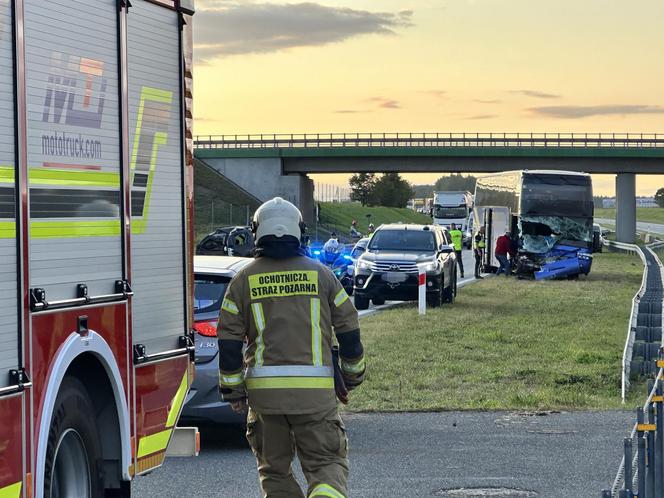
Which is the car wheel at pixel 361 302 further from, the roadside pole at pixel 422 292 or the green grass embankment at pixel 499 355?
the roadside pole at pixel 422 292

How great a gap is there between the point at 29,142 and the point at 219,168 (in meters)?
88.7

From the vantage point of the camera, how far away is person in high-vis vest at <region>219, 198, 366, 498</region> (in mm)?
6422

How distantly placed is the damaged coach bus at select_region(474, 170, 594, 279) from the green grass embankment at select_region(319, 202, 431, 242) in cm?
5251

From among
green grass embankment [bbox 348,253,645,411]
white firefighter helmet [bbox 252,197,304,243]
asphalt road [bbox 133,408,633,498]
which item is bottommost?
green grass embankment [bbox 348,253,645,411]

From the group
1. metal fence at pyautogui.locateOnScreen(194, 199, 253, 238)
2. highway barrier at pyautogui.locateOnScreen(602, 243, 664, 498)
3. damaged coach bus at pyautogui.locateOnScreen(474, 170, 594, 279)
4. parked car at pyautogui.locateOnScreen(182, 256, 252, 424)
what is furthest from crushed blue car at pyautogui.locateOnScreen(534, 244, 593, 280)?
metal fence at pyautogui.locateOnScreen(194, 199, 253, 238)

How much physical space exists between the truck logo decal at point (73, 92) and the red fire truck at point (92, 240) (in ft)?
0.04

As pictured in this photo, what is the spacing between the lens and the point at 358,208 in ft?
438

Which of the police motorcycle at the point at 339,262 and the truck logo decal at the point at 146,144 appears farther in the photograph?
the police motorcycle at the point at 339,262

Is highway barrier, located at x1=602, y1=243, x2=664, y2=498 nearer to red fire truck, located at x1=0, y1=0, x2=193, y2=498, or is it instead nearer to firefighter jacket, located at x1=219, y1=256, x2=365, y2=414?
firefighter jacket, located at x1=219, y1=256, x2=365, y2=414

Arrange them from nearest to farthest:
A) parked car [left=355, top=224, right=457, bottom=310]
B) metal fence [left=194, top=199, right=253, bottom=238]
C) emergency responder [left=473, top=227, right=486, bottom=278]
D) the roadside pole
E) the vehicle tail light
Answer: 1. the vehicle tail light
2. the roadside pole
3. parked car [left=355, top=224, right=457, bottom=310]
4. emergency responder [left=473, top=227, right=486, bottom=278]
5. metal fence [left=194, top=199, right=253, bottom=238]

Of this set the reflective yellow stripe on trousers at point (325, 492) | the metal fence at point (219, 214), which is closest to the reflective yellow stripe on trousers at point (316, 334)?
the reflective yellow stripe on trousers at point (325, 492)

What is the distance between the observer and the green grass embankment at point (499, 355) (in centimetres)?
1406

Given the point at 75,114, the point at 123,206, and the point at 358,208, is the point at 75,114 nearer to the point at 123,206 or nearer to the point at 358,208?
the point at 123,206

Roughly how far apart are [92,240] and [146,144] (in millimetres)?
956
